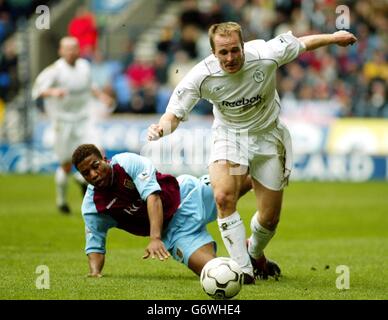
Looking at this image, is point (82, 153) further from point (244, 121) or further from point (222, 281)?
point (222, 281)

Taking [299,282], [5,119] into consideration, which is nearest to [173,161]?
[5,119]

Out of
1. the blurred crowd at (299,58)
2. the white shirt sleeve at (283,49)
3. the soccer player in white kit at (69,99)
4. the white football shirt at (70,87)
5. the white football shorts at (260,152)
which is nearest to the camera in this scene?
the white shirt sleeve at (283,49)

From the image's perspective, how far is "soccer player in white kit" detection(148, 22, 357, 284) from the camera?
891cm

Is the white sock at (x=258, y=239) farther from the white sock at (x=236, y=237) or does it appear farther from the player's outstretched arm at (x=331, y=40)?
the player's outstretched arm at (x=331, y=40)

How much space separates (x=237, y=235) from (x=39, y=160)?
15727 millimetres

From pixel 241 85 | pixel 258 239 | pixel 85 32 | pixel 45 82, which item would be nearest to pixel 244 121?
pixel 241 85

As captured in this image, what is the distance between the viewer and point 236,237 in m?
8.96

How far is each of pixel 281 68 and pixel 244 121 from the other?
53.1 ft

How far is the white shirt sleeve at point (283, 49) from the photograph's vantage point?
9.11 meters

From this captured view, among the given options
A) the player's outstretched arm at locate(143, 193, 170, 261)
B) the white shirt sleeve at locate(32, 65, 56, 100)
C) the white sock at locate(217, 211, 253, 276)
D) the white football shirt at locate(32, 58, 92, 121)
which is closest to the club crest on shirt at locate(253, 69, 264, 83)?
the white sock at locate(217, 211, 253, 276)

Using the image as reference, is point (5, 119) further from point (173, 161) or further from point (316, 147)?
point (316, 147)

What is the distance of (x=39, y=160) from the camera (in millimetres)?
24125

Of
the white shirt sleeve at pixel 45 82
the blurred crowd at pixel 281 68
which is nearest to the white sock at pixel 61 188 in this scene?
the white shirt sleeve at pixel 45 82

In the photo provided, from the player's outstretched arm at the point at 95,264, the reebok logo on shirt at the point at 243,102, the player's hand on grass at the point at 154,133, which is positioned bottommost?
the player's outstretched arm at the point at 95,264
